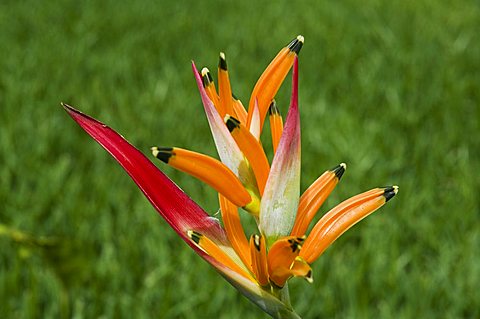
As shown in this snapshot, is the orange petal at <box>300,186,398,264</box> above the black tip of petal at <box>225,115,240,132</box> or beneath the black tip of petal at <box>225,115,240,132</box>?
beneath

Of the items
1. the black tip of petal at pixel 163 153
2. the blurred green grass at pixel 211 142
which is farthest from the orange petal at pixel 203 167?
the blurred green grass at pixel 211 142

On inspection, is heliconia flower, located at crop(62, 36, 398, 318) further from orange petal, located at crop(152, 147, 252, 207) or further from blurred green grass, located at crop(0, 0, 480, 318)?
blurred green grass, located at crop(0, 0, 480, 318)

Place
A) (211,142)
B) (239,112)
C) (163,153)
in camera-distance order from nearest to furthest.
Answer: (163,153), (239,112), (211,142)

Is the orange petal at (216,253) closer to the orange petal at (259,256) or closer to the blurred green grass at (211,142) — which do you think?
the orange petal at (259,256)

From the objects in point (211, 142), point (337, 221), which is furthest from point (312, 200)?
point (211, 142)

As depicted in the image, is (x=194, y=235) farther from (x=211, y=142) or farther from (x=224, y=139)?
(x=211, y=142)

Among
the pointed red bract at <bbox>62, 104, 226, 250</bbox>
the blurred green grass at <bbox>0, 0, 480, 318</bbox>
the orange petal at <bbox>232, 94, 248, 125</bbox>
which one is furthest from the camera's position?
the blurred green grass at <bbox>0, 0, 480, 318</bbox>

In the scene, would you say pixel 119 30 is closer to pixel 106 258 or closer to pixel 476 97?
pixel 476 97

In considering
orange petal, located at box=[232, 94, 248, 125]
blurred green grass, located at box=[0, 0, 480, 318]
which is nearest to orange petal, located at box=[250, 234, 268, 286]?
orange petal, located at box=[232, 94, 248, 125]
